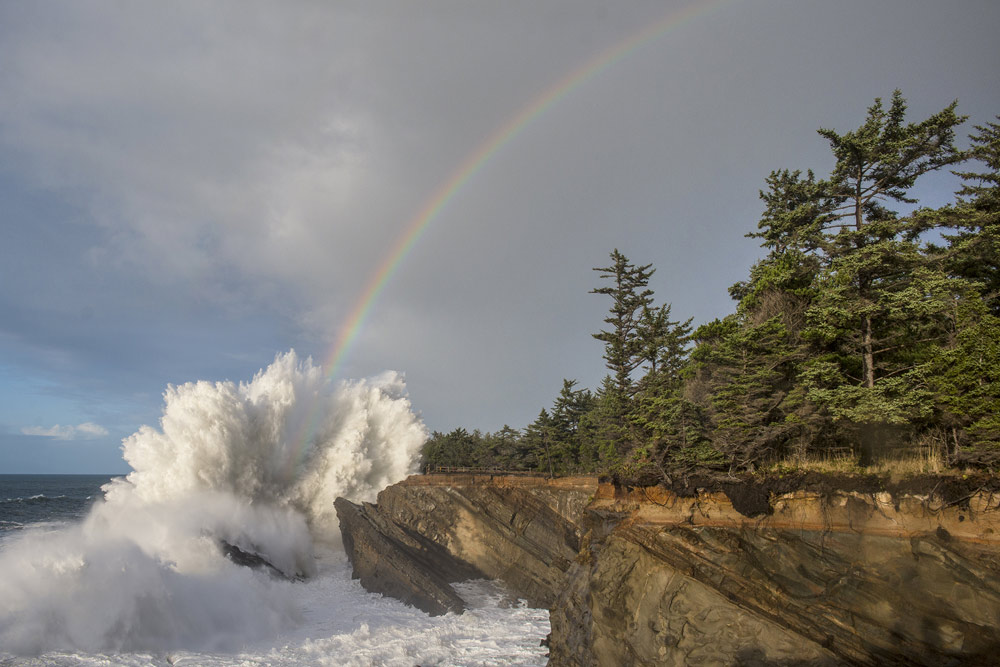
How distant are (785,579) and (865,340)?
588 cm

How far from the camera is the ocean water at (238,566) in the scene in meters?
18.1

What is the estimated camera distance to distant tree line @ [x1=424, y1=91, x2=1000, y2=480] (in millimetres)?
10789

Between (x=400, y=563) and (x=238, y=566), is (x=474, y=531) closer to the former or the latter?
(x=400, y=563)

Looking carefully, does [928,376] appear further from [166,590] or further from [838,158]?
[166,590]

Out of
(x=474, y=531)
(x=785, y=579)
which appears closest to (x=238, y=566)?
(x=474, y=531)

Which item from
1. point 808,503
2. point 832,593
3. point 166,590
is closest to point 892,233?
point 808,503

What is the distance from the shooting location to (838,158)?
52.5 ft

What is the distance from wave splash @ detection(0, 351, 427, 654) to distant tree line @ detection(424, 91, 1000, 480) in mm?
17316

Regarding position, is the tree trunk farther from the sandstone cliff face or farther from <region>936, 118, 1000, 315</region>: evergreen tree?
the sandstone cliff face

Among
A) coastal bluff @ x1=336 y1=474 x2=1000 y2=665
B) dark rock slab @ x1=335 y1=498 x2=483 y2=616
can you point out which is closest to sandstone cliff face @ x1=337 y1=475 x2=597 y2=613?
dark rock slab @ x1=335 y1=498 x2=483 y2=616

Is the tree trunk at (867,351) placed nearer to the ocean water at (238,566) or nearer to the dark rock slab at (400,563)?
the ocean water at (238,566)

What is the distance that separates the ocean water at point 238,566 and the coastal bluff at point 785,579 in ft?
22.8

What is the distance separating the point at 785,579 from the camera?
11.1m

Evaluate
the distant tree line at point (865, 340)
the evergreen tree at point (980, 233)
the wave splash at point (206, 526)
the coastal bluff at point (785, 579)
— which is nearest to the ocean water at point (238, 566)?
the wave splash at point (206, 526)
